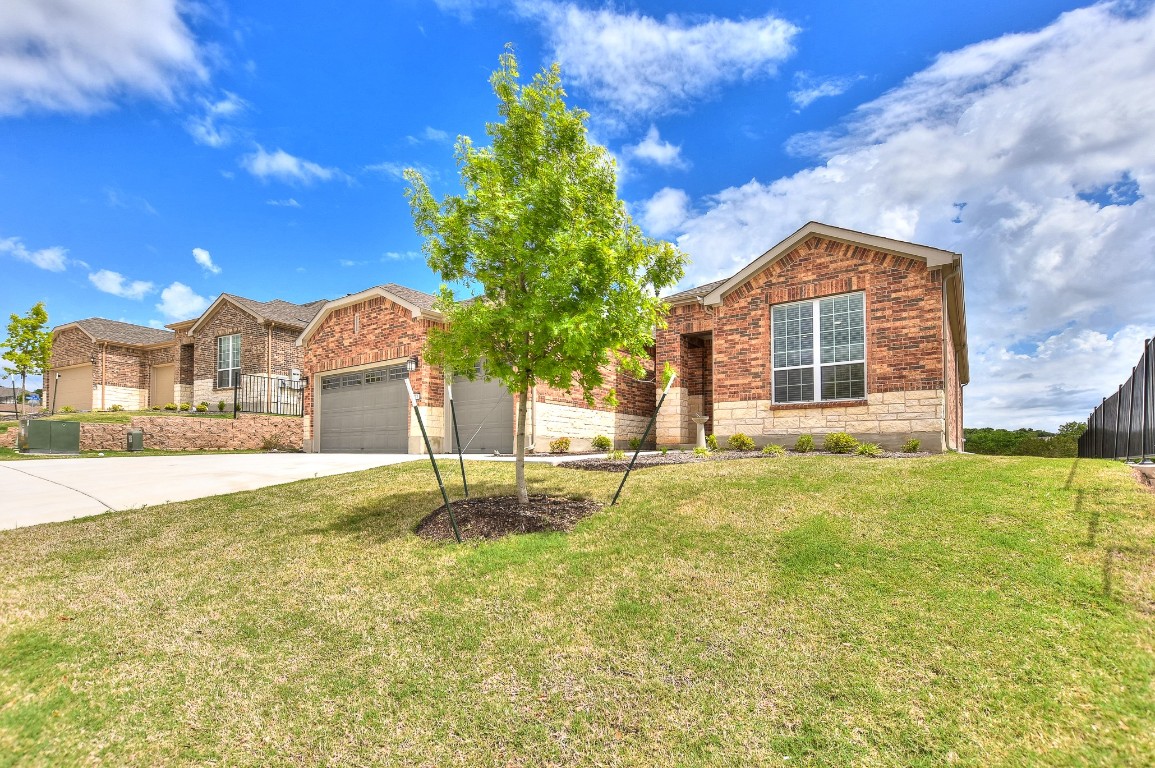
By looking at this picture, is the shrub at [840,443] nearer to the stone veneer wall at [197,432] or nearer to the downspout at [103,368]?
the stone veneer wall at [197,432]

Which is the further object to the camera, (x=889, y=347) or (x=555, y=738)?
(x=889, y=347)

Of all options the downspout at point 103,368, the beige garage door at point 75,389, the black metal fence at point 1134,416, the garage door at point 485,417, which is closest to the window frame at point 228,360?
the downspout at point 103,368

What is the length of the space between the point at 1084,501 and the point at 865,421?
6618mm

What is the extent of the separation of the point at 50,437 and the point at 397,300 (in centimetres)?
1210

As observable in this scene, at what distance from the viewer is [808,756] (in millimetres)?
3219

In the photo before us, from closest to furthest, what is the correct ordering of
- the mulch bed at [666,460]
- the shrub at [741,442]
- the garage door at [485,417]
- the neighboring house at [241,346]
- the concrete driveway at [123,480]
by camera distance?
the concrete driveway at [123,480] < the mulch bed at [666,460] < the shrub at [741,442] < the garage door at [485,417] < the neighboring house at [241,346]

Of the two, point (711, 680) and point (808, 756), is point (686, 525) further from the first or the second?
point (808, 756)

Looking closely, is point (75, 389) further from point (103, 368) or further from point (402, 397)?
point (402, 397)

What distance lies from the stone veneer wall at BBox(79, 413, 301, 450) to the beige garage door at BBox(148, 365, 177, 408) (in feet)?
42.0

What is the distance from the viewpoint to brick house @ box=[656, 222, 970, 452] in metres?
12.7

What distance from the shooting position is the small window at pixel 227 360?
90.0 ft

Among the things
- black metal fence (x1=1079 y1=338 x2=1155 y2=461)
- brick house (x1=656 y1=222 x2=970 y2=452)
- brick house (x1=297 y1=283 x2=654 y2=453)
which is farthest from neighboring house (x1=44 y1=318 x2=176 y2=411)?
black metal fence (x1=1079 y1=338 x2=1155 y2=461)

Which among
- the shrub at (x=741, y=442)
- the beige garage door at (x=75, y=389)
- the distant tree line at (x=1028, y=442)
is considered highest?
the beige garage door at (x=75, y=389)

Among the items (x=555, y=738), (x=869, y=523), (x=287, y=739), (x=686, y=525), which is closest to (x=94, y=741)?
(x=287, y=739)
